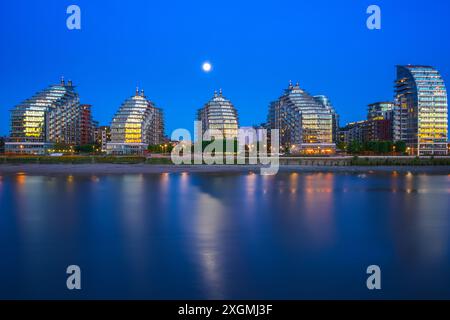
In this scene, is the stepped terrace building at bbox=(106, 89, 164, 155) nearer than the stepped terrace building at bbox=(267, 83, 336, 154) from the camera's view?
No

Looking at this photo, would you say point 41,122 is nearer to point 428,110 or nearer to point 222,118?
point 222,118

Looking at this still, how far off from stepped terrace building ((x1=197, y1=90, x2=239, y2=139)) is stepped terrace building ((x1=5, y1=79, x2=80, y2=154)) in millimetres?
57178

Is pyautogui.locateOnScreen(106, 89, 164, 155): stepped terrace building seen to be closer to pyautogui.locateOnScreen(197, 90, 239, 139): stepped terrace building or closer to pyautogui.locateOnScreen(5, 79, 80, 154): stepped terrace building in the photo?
pyautogui.locateOnScreen(5, 79, 80, 154): stepped terrace building

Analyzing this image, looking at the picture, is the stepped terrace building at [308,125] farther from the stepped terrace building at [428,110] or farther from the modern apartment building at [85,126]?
the modern apartment building at [85,126]

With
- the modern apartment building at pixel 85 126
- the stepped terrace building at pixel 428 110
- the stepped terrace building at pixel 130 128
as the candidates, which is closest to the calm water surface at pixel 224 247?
the stepped terrace building at pixel 130 128

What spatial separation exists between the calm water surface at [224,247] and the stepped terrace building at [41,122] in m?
133

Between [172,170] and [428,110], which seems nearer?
[172,170]

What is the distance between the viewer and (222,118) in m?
148

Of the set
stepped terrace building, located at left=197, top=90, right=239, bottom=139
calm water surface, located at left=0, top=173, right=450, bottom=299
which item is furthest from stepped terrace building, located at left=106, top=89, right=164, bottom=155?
calm water surface, located at left=0, top=173, right=450, bottom=299

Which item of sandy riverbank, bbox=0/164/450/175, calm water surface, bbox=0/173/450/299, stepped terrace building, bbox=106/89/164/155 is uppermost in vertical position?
stepped terrace building, bbox=106/89/164/155

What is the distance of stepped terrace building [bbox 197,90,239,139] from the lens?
484 feet

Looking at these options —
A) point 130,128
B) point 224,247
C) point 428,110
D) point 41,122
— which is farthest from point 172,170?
point 428,110

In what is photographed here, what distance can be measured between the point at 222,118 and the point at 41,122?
6524cm
